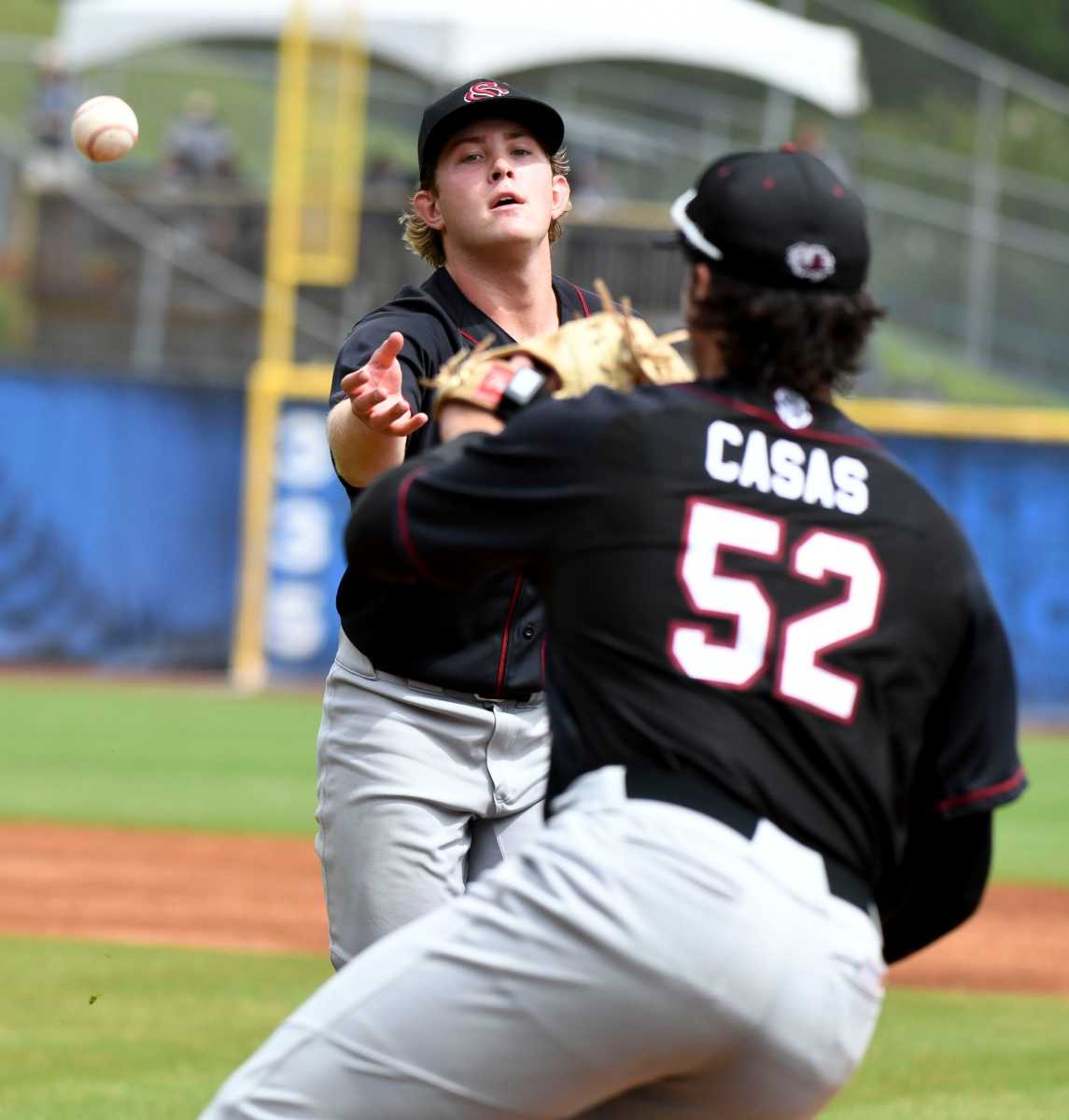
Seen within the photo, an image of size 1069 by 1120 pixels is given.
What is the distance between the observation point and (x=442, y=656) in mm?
3717

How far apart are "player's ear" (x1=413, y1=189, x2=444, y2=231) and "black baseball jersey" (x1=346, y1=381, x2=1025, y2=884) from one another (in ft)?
5.34

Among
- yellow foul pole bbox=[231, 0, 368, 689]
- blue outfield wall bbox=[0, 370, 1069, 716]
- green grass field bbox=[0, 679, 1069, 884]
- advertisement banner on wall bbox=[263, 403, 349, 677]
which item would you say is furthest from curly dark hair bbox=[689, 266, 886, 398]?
blue outfield wall bbox=[0, 370, 1069, 716]

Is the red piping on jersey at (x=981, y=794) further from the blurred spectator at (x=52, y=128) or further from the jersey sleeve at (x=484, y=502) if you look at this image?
the blurred spectator at (x=52, y=128)

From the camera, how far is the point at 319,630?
53.3ft

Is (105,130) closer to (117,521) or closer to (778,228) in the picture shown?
(778,228)

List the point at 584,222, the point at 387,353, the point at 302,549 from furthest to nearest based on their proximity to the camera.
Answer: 1. the point at 584,222
2. the point at 302,549
3. the point at 387,353

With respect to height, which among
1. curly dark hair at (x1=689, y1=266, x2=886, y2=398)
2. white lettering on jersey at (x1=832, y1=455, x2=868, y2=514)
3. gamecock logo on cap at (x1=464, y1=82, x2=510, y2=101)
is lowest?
white lettering on jersey at (x1=832, y1=455, x2=868, y2=514)

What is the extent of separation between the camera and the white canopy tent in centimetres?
2162

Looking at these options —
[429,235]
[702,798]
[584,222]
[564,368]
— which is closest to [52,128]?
[584,222]

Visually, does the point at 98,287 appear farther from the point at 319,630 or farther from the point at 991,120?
the point at 991,120

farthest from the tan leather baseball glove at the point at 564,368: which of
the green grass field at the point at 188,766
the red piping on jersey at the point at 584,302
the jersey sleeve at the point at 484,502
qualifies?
the green grass field at the point at 188,766

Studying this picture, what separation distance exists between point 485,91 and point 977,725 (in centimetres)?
192

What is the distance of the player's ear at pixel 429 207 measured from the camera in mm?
4052

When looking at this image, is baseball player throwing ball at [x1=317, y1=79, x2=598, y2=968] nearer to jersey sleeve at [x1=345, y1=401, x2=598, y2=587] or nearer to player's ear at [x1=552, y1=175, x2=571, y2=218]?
player's ear at [x1=552, y1=175, x2=571, y2=218]
